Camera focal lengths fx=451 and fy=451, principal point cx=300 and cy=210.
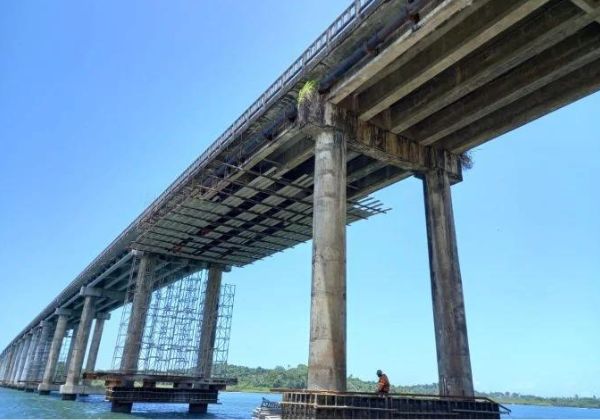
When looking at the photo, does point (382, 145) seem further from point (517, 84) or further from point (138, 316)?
point (138, 316)

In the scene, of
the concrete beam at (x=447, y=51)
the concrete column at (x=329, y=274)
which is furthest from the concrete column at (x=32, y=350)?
the concrete beam at (x=447, y=51)

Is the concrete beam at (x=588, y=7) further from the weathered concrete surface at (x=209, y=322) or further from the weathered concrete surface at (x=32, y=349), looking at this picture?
the weathered concrete surface at (x=32, y=349)

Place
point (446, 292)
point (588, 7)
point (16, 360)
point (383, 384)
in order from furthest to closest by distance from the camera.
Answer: point (16, 360) < point (446, 292) < point (383, 384) < point (588, 7)

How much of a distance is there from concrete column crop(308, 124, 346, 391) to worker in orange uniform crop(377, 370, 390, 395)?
133cm

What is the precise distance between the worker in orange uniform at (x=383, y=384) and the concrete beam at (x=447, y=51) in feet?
39.1

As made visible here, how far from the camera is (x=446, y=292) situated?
21.8 m

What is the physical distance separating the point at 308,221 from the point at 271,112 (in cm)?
1425

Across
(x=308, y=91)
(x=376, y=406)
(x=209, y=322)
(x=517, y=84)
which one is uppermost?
(x=308, y=91)

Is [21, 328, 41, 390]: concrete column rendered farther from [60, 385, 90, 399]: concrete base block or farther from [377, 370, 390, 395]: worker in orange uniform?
[377, 370, 390, 395]: worker in orange uniform

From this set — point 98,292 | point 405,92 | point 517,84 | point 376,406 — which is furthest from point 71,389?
point 517,84

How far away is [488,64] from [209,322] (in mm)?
38111

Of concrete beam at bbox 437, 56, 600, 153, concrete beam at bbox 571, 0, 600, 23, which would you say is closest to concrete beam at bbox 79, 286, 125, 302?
concrete beam at bbox 437, 56, 600, 153

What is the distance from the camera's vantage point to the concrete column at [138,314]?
141 ft

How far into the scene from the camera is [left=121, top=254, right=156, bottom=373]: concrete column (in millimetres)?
43000
